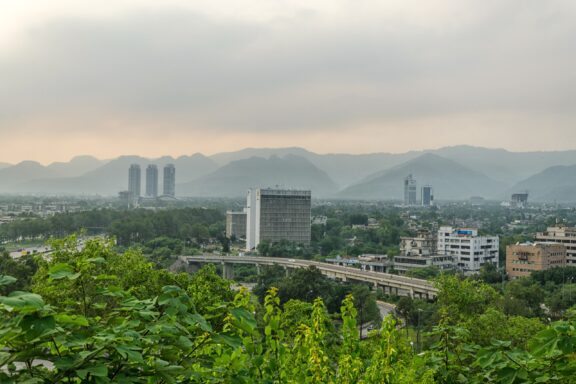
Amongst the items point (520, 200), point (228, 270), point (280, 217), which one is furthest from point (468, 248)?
point (520, 200)

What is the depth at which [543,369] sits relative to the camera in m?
2.64

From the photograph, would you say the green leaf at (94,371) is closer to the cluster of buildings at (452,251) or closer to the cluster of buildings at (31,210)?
the cluster of buildings at (452,251)

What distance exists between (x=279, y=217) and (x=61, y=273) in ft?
184

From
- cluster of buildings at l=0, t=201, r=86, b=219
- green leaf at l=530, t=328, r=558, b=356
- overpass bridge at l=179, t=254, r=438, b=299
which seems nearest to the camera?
green leaf at l=530, t=328, r=558, b=356

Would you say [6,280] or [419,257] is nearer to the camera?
[6,280]

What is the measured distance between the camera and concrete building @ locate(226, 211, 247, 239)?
6975cm

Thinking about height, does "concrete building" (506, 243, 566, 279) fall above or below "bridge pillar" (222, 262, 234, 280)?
above

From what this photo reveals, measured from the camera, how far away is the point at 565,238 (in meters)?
44.7

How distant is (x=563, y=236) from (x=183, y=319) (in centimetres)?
4776

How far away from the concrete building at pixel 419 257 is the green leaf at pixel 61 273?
136 ft

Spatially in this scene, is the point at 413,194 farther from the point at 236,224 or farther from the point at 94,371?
the point at 94,371

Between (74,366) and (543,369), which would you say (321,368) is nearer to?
(543,369)

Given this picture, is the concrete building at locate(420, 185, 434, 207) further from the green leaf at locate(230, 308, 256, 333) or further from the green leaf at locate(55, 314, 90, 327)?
the green leaf at locate(55, 314, 90, 327)

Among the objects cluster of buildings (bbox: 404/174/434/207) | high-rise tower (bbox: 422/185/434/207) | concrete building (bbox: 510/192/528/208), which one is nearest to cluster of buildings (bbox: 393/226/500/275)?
concrete building (bbox: 510/192/528/208)
